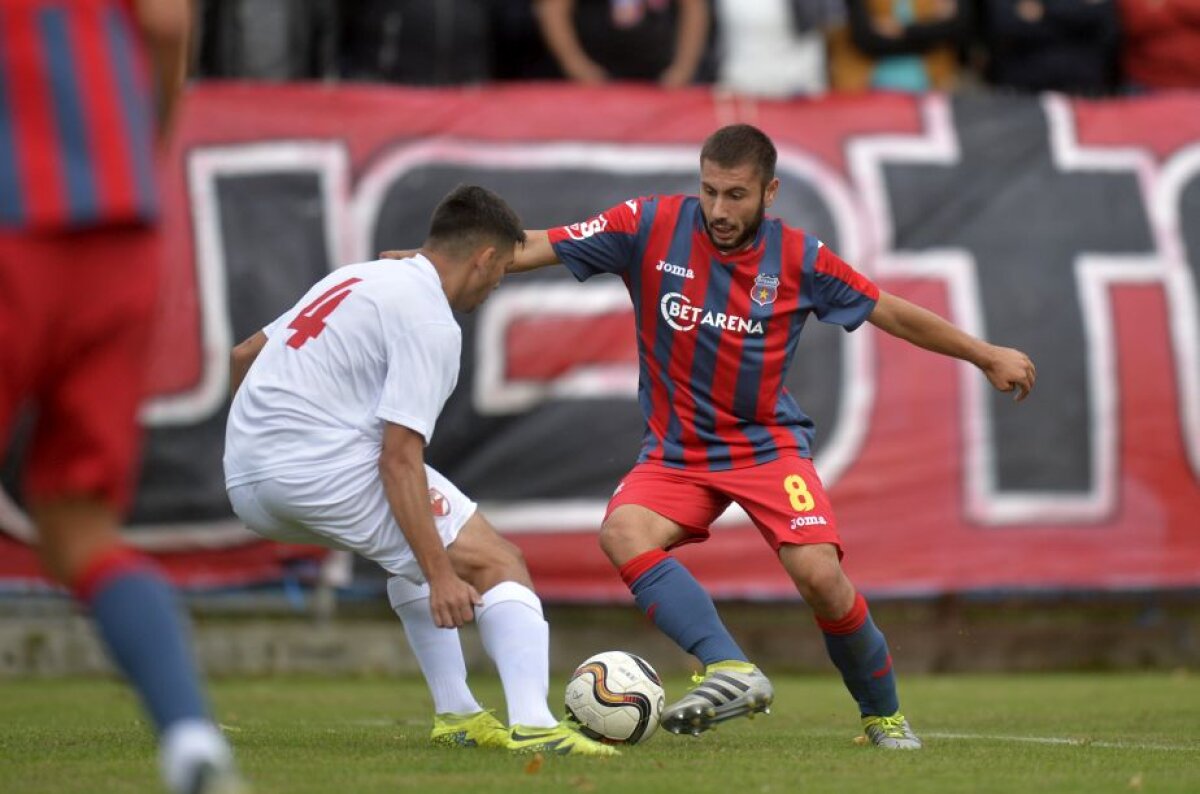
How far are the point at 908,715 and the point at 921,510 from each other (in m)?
3.08

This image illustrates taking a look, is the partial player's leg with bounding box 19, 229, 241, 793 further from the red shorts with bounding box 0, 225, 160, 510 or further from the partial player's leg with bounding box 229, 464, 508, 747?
the partial player's leg with bounding box 229, 464, 508, 747

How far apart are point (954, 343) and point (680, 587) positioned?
1322 mm

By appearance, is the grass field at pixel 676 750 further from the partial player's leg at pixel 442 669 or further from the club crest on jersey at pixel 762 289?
the club crest on jersey at pixel 762 289

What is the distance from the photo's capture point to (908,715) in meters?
8.48

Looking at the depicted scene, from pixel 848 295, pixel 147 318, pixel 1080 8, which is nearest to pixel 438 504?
pixel 848 295

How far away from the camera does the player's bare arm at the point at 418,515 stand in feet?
18.8

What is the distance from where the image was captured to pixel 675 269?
22.9 ft

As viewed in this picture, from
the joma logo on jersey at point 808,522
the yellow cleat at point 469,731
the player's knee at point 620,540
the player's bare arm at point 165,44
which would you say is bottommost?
the yellow cleat at point 469,731

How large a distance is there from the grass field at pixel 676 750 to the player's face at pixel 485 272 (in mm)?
1466

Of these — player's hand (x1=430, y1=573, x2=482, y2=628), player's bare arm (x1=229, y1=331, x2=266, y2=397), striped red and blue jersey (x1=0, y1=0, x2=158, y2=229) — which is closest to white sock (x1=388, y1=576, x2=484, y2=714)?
player's hand (x1=430, y1=573, x2=482, y2=628)

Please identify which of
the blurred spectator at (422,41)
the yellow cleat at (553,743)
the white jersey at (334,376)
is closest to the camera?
the yellow cleat at (553,743)

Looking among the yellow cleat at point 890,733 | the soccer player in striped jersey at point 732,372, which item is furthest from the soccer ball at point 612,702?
the yellow cleat at point 890,733

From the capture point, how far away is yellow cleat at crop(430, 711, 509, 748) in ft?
20.9

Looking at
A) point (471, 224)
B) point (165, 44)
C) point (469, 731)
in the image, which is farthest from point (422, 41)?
point (165, 44)
